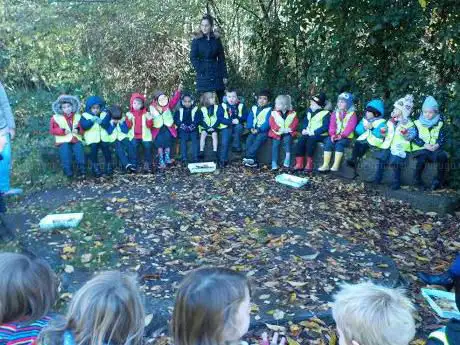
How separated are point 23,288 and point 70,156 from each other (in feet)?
17.6

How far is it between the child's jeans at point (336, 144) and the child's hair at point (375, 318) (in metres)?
5.29

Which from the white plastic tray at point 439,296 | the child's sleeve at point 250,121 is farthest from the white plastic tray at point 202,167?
the white plastic tray at point 439,296

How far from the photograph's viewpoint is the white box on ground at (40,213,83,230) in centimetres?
532

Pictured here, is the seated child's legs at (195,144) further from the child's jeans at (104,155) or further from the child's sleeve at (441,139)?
the child's sleeve at (441,139)

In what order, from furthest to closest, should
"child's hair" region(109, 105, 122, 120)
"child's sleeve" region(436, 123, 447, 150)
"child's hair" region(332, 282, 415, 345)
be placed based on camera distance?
"child's hair" region(109, 105, 122, 120), "child's sleeve" region(436, 123, 447, 150), "child's hair" region(332, 282, 415, 345)

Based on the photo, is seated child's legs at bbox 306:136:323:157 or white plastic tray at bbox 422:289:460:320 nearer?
white plastic tray at bbox 422:289:460:320

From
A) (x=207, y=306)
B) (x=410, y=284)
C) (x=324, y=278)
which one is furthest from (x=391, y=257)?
(x=207, y=306)

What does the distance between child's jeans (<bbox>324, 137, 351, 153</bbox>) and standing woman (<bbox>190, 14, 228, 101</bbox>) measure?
2125 millimetres

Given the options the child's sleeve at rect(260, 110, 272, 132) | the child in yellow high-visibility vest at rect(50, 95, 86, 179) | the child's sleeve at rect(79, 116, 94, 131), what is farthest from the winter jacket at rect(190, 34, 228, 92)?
the child in yellow high-visibility vest at rect(50, 95, 86, 179)

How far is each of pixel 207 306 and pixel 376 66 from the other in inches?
273

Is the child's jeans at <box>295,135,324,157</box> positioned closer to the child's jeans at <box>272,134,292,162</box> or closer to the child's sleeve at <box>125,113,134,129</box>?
the child's jeans at <box>272,134,292,162</box>

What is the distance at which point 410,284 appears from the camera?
14.7 feet

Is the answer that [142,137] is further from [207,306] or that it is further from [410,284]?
[207,306]

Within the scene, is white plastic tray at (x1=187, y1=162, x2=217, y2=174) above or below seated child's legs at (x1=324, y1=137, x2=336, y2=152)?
below
